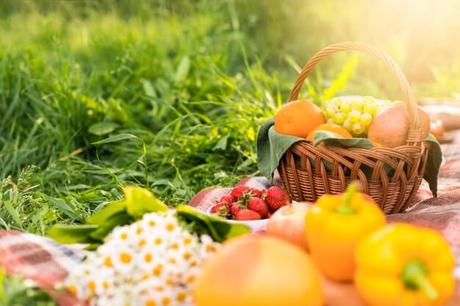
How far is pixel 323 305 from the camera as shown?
183 cm

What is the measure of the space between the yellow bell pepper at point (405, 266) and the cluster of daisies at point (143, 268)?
0.48 m

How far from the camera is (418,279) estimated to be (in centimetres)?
160

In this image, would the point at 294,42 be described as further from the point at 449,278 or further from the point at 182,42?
the point at 449,278

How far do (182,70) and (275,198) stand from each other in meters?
1.94

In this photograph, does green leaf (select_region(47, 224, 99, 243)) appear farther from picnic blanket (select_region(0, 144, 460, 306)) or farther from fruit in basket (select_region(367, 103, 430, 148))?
fruit in basket (select_region(367, 103, 430, 148))

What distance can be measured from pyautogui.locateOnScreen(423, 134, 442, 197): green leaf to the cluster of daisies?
3.80 ft

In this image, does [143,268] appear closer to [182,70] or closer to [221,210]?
[221,210]

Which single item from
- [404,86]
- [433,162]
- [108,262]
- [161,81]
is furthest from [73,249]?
[161,81]

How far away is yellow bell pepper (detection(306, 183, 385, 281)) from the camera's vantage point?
1.76 meters

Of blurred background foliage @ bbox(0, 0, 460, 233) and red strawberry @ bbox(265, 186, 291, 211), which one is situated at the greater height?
red strawberry @ bbox(265, 186, 291, 211)

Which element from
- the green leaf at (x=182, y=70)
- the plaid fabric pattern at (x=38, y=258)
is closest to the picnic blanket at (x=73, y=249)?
the plaid fabric pattern at (x=38, y=258)

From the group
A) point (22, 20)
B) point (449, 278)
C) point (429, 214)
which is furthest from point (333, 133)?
point (22, 20)

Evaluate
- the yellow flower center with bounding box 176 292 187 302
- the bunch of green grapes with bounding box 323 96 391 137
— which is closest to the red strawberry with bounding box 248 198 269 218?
the bunch of green grapes with bounding box 323 96 391 137

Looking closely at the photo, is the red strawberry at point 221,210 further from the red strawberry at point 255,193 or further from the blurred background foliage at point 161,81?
the blurred background foliage at point 161,81
